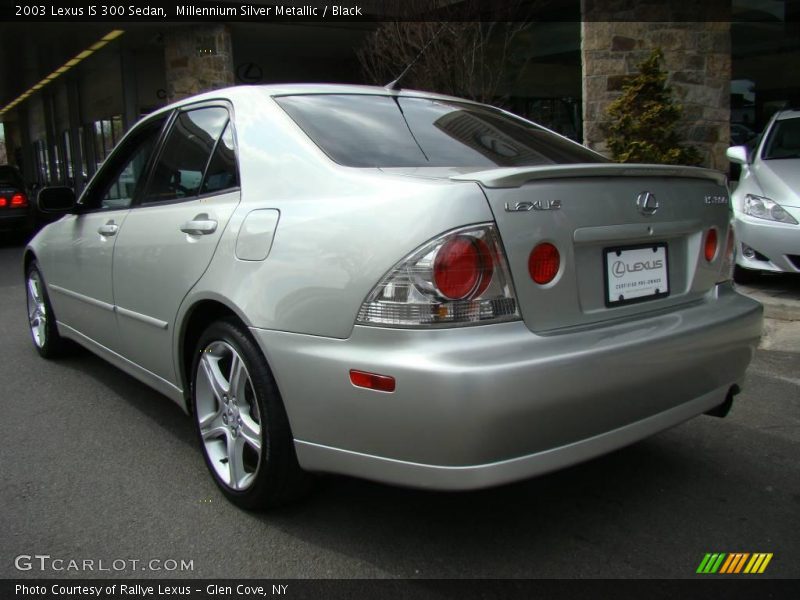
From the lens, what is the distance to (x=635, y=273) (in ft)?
8.00

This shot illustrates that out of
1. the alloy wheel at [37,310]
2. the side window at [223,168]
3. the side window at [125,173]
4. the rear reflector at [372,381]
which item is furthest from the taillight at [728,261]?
the alloy wheel at [37,310]

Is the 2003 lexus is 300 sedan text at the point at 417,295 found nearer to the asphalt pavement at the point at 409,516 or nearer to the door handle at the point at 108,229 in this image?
the asphalt pavement at the point at 409,516

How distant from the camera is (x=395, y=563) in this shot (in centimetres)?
238

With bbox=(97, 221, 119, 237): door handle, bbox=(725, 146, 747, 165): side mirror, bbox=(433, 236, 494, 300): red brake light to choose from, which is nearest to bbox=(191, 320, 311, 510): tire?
bbox=(433, 236, 494, 300): red brake light

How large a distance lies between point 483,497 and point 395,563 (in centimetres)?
57

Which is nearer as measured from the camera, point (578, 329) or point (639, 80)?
point (578, 329)

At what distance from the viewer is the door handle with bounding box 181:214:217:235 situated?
2.77 m

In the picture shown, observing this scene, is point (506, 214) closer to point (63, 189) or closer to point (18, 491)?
point (18, 491)

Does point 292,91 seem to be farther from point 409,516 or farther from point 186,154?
point 409,516

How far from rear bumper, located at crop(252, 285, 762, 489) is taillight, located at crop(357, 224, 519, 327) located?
47 millimetres

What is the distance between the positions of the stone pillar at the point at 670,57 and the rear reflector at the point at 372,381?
756 centimetres

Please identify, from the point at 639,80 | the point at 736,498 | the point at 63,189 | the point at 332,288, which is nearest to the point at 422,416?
the point at 332,288

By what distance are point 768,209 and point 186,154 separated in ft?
16.1

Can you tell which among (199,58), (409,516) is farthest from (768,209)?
(199,58)
